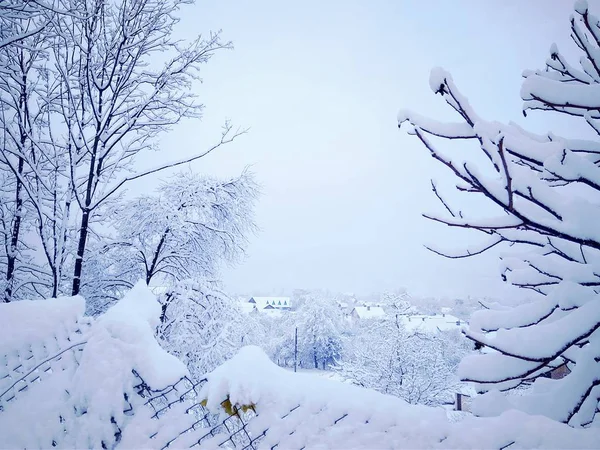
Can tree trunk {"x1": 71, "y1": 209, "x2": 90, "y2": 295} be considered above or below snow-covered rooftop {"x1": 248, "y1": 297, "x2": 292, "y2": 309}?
above

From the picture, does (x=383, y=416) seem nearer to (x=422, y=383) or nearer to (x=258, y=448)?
(x=258, y=448)

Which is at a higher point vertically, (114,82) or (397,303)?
(114,82)

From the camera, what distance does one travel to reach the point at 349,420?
3.93 ft

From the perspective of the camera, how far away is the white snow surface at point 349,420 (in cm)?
99

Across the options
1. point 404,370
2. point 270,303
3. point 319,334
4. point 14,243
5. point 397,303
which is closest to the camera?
point 14,243

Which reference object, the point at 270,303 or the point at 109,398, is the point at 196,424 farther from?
the point at 270,303

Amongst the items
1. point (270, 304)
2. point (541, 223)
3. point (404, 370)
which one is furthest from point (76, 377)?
point (270, 304)

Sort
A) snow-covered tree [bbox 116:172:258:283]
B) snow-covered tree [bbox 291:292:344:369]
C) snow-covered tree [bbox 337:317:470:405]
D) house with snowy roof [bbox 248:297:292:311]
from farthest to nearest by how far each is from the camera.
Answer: house with snowy roof [bbox 248:297:292:311]
snow-covered tree [bbox 291:292:344:369]
snow-covered tree [bbox 337:317:470:405]
snow-covered tree [bbox 116:172:258:283]

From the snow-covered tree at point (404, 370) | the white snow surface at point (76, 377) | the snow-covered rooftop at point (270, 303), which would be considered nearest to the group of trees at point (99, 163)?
the white snow surface at point (76, 377)

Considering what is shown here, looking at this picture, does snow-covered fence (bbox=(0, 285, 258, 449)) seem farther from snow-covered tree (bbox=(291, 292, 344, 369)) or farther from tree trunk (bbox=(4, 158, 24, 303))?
snow-covered tree (bbox=(291, 292, 344, 369))

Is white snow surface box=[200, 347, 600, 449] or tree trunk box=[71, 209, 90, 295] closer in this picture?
white snow surface box=[200, 347, 600, 449]

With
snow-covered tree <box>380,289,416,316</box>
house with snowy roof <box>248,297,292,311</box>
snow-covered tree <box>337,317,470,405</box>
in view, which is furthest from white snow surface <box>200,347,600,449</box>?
house with snowy roof <box>248,297,292,311</box>

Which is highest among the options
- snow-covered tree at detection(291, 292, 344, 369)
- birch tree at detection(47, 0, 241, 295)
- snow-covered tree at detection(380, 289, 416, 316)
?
birch tree at detection(47, 0, 241, 295)

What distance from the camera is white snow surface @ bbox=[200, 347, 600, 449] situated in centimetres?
99
